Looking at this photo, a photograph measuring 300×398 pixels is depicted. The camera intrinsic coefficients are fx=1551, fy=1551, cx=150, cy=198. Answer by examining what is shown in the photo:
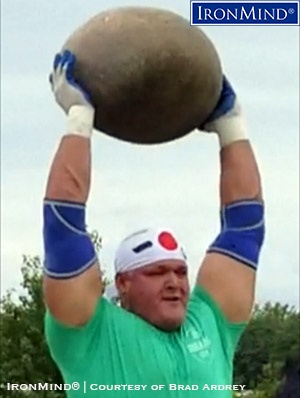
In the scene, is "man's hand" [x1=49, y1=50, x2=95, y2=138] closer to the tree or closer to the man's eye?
the man's eye

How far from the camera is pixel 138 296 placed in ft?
16.1

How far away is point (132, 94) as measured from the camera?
16.0 feet

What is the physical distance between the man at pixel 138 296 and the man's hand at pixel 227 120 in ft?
0.07

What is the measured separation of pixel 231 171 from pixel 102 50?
651 millimetres

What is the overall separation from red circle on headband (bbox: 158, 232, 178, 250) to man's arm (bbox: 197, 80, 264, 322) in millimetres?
144

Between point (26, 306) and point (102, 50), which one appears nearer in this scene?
point (102, 50)

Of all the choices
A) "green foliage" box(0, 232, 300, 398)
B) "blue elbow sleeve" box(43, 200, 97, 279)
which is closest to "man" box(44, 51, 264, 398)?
"blue elbow sleeve" box(43, 200, 97, 279)

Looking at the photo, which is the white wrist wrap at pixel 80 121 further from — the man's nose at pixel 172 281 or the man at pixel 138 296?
the man's nose at pixel 172 281

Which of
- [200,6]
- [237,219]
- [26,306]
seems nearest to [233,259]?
[237,219]

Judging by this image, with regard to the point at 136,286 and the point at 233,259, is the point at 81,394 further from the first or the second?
the point at 233,259

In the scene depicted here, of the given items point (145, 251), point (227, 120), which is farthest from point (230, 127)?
point (145, 251)

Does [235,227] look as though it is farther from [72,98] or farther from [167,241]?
[72,98]

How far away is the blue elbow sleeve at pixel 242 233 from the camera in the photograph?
5.13m

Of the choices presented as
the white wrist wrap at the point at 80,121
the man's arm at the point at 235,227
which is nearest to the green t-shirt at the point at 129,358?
the man's arm at the point at 235,227
